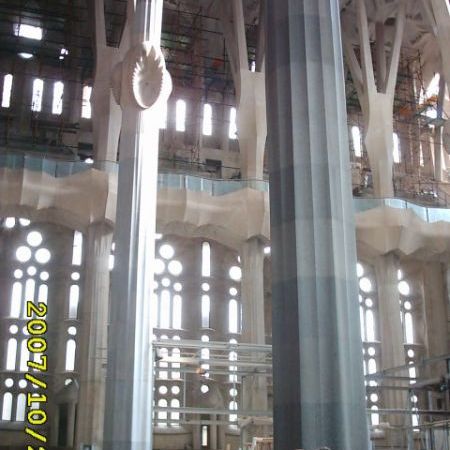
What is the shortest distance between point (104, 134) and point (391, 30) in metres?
14.6

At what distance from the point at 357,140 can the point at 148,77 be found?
17238mm

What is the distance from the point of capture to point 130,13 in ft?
63.9

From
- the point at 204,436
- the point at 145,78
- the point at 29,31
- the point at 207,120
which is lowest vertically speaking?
the point at 204,436

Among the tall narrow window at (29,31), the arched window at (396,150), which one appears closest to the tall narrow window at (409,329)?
the arched window at (396,150)

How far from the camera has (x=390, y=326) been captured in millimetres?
21703

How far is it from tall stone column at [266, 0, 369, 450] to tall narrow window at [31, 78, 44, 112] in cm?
2083

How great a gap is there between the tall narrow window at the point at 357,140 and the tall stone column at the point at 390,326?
9.04 m

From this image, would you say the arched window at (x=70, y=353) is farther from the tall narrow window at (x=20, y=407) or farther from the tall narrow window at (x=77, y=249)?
the tall narrow window at (x=77, y=249)

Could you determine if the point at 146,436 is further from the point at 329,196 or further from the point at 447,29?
the point at 447,29

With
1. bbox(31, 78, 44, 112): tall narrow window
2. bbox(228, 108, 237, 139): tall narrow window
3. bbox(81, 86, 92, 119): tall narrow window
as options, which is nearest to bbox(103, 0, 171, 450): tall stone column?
bbox(81, 86, 92, 119): tall narrow window

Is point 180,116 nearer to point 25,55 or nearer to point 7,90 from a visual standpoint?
point 25,55

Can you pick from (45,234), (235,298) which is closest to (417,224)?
(235,298)

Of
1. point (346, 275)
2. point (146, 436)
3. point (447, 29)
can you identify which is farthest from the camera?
point (447, 29)

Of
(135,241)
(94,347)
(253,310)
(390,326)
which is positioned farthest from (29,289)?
(390,326)
